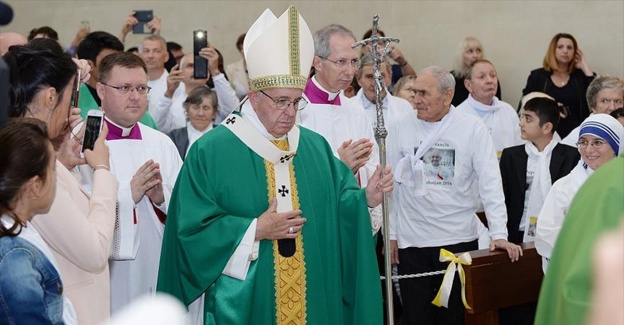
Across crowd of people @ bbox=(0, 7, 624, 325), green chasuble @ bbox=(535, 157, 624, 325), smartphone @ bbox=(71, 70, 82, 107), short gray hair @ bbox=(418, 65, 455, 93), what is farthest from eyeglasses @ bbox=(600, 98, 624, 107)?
green chasuble @ bbox=(535, 157, 624, 325)

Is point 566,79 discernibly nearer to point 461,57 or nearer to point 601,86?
point 461,57

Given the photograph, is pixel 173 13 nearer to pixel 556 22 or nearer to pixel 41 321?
pixel 556 22

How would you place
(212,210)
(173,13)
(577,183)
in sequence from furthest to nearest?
(173,13) < (577,183) < (212,210)

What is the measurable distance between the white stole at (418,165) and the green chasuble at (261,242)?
6.21 ft

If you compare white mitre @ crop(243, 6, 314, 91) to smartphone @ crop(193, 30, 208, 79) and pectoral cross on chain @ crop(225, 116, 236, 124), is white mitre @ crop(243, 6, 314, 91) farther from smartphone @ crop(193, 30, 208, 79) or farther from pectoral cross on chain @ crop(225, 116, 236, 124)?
smartphone @ crop(193, 30, 208, 79)

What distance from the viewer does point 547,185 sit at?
7.00 meters

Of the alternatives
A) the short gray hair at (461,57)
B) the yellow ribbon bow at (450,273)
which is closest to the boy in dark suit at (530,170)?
the yellow ribbon bow at (450,273)

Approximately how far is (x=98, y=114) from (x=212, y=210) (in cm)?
67

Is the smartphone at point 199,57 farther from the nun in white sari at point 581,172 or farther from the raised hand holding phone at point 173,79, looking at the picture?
the nun in white sari at point 581,172

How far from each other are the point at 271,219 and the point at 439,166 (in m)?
2.52

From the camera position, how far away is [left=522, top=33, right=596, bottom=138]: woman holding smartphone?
9.41m

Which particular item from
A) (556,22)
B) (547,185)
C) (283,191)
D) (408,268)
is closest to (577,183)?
(547,185)

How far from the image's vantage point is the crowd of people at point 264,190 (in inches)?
138

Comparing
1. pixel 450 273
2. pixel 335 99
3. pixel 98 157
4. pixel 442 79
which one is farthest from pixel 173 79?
pixel 98 157
